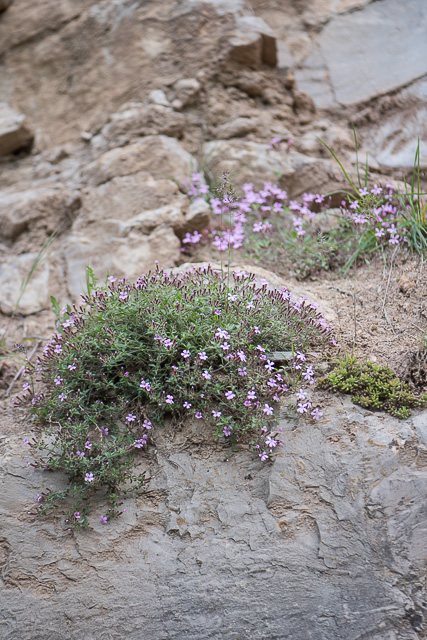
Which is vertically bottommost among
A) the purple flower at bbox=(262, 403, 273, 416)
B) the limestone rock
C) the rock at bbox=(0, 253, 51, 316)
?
the rock at bbox=(0, 253, 51, 316)

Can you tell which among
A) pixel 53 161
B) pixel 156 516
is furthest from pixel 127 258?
pixel 156 516

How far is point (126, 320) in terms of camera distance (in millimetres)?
3234

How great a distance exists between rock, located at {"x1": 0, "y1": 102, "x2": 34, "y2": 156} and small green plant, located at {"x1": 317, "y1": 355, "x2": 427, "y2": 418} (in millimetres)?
4382

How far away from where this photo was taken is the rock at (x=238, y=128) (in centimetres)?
525

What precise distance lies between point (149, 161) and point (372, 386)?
3075mm

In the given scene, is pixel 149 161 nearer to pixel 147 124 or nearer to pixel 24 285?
pixel 147 124

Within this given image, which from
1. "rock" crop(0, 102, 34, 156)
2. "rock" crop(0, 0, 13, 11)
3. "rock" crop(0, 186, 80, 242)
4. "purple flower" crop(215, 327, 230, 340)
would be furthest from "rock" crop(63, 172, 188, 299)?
"rock" crop(0, 0, 13, 11)

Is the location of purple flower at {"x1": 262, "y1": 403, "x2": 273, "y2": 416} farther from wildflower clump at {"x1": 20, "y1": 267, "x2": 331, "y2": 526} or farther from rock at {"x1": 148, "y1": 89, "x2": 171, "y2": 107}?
rock at {"x1": 148, "y1": 89, "x2": 171, "y2": 107}

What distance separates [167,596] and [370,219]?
2975 mm

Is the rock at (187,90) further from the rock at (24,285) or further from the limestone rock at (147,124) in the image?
the rock at (24,285)

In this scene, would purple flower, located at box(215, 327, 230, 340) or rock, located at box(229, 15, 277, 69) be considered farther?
rock, located at box(229, 15, 277, 69)

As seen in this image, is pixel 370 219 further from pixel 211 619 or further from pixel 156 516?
pixel 211 619

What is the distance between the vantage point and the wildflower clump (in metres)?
2.91

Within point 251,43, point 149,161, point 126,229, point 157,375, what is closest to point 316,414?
point 157,375
